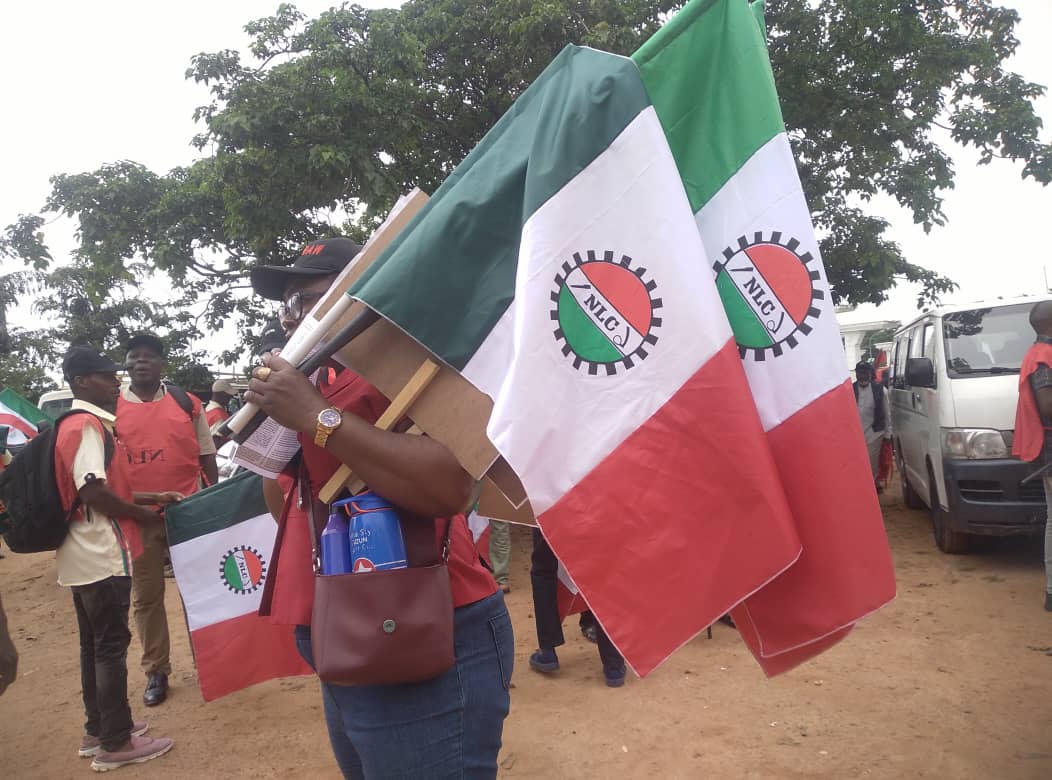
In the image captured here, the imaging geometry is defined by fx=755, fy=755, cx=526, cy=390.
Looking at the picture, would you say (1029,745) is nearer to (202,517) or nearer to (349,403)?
(349,403)

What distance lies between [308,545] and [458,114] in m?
7.88

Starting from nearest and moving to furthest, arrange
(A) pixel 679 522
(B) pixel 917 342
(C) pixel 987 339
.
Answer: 1. (A) pixel 679 522
2. (C) pixel 987 339
3. (B) pixel 917 342

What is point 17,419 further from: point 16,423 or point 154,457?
point 154,457

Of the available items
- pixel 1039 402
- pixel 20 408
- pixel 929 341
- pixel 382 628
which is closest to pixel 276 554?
pixel 382 628

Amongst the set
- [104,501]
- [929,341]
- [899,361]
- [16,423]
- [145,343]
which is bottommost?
[899,361]

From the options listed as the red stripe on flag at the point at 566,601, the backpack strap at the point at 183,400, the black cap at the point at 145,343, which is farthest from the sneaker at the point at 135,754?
the black cap at the point at 145,343

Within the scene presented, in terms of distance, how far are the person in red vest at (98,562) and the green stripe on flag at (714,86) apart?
3.54 m

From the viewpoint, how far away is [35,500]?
3.80 m

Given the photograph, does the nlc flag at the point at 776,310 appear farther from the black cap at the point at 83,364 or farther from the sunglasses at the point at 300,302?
the black cap at the point at 83,364

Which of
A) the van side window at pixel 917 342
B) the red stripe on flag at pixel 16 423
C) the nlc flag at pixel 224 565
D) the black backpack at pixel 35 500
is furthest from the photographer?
the red stripe on flag at pixel 16 423

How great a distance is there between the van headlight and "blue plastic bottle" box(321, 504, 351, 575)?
617cm

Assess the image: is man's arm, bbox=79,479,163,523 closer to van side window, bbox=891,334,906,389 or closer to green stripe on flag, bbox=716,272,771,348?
green stripe on flag, bbox=716,272,771,348

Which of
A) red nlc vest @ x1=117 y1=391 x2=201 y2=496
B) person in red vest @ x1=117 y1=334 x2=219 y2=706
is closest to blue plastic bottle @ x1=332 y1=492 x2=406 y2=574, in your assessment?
person in red vest @ x1=117 y1=334 x2=219 y2=706

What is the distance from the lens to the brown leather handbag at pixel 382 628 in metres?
1.46
